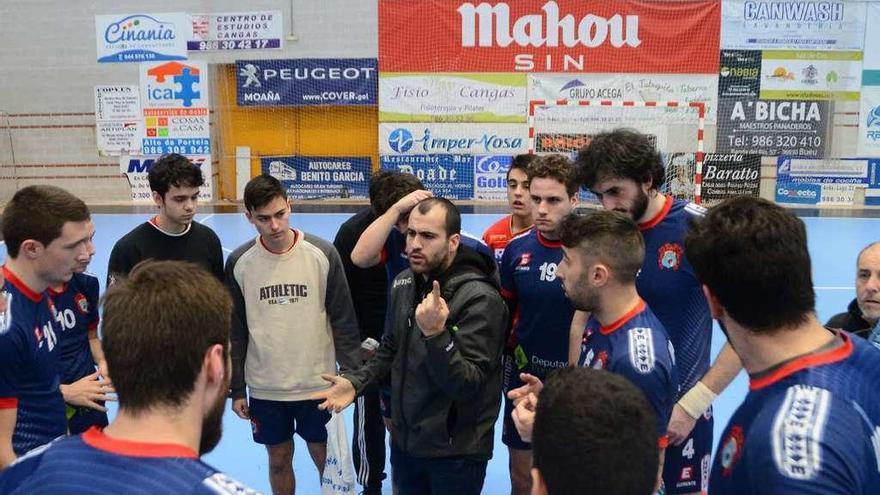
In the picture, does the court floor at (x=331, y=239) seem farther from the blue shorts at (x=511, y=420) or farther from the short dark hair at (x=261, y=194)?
the short dark hair at (x=261, y=194)

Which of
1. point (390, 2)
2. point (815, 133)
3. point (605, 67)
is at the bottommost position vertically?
point (815, 133)

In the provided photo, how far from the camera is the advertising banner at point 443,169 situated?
1770cm

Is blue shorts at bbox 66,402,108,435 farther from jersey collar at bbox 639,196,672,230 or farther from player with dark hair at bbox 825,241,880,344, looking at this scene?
player with dark hair at bbox 825,241,880,344

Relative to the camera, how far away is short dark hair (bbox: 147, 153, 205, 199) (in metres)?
4.32

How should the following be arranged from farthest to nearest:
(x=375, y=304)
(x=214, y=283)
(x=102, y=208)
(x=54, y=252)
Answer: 1. (x=102, y=208)
2. (x=375, y=304)
3. (x=54, y=252)
4. (x=214, y=283)

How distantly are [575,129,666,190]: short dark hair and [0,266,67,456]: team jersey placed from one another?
2.43 meters

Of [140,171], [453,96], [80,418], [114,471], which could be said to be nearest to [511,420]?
[80,418]

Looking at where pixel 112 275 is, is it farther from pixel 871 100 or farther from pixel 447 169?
pixel 871 100

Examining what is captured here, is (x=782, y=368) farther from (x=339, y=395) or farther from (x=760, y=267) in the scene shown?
(x=339, y=395)

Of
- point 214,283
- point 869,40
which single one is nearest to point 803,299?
point 214,283

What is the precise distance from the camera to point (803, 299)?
5.65 ft

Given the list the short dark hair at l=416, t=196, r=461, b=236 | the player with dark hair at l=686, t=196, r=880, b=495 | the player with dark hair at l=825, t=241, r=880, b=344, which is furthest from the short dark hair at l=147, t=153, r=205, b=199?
the player with dark hair at l=825, t=241, r=880, b=344

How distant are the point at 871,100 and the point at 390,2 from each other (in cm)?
1180

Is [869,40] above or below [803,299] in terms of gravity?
above
